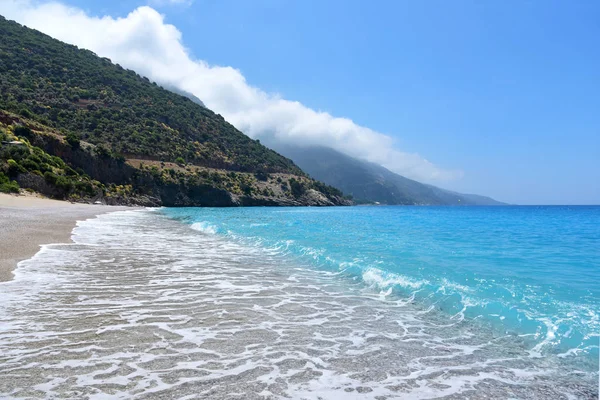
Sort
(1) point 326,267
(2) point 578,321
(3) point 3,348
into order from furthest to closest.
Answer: (1) point 326,267 → (2) point 578,321 → (3) point 3,348

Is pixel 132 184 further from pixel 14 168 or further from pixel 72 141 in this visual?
pixel 14 168

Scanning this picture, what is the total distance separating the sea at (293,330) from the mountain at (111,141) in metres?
42.5

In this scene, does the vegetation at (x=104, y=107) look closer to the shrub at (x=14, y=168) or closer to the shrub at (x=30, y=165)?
the shrub at (x=30, y=165)

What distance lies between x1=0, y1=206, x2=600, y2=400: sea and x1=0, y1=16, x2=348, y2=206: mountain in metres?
42.5

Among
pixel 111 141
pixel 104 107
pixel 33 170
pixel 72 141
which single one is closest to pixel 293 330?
pixel 33 170

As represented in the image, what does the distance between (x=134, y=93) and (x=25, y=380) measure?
11098cm

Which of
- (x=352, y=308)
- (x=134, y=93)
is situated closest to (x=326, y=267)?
(x=352, y=308)

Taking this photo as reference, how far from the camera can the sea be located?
459 cm

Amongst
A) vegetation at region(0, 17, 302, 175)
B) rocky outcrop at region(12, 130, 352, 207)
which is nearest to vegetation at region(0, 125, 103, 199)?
rocky outcrop at region(12, 130, 352, 207)

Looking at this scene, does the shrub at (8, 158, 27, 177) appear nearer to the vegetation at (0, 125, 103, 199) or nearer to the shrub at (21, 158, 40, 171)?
the vegetation at (0, 125, 103, 199)

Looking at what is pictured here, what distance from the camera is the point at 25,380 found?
14.2ft

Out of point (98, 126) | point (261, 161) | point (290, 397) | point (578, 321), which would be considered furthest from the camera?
point (261, 161)

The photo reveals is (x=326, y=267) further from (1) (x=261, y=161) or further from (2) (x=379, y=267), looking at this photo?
(1) (x=261, y=161)

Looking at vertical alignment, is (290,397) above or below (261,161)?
below
